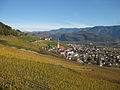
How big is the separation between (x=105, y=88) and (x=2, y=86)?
65.8 ft

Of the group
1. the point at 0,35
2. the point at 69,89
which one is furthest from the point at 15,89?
the point at 0,35

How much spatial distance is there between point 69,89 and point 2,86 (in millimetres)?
10170

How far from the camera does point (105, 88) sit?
3122cm

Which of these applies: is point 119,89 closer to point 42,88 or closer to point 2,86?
point 42,88

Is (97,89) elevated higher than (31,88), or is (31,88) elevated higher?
(31,88)

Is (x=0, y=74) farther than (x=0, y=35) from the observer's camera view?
No

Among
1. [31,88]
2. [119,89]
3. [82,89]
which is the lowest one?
[119,89]

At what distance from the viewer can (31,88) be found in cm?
2097

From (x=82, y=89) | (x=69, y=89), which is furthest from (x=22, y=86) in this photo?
(x=82, y=89)

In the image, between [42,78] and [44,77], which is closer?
[42,78]

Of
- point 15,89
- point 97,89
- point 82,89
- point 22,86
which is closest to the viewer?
point 15,89

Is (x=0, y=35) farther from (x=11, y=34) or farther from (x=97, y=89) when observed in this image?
(x=97, y=89)

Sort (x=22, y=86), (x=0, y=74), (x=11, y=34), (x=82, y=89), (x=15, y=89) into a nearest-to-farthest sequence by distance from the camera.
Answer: (x=15, y=89), (x=22, y=86), (x=0, y=74), (x=82, y=89), (x=11, y=34)

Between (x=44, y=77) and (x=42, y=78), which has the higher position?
(x=42, y=78)
